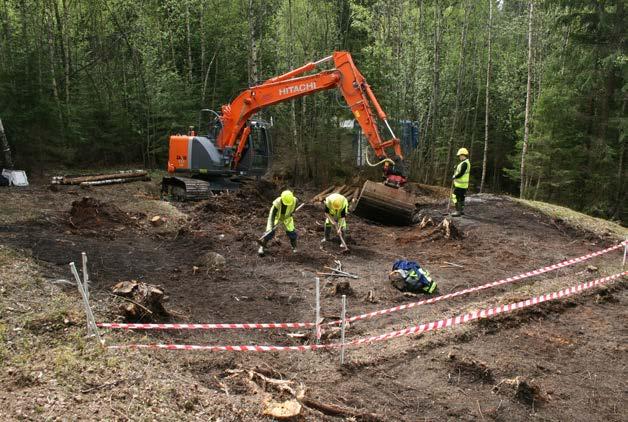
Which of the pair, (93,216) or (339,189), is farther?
(339,189)

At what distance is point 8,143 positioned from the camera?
55.7 feet

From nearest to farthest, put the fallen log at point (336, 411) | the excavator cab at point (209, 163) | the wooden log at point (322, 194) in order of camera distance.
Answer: the fallen log at point (336, 411), the excavator cab at point (209, 163), the wooden log at point (322, 194)

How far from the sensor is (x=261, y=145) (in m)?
15.9

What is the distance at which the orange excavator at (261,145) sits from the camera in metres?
12.9

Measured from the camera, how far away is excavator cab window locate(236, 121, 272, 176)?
1559cm

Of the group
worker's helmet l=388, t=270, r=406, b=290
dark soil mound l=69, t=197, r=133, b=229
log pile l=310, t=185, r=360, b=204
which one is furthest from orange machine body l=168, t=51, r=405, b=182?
worker's helmet l=388, t=270, r=406, b=290

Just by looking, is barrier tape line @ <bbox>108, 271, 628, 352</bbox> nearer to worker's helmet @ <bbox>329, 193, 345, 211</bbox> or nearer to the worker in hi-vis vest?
worker's helmet @ <bbox>329, 193, 345, 211</bbox>

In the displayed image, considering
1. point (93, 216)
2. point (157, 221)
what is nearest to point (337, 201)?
point (157, 221)

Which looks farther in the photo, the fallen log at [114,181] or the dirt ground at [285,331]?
the fallen log at [114,181]

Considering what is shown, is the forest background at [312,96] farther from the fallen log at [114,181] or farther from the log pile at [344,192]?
the fallen log at [114,181]

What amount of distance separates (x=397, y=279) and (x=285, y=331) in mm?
2481

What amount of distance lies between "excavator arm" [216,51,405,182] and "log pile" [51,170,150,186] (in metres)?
3.92

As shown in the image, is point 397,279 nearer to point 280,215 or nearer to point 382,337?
point 382,337

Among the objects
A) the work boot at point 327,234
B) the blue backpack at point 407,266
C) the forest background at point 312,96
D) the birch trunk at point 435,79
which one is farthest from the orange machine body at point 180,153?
the birch trunk at point 435,79
